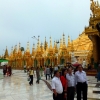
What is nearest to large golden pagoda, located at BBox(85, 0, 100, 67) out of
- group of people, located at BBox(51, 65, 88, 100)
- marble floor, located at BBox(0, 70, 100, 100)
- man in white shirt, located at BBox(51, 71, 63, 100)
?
marble floor, located at BBox(0, 70, 100, 100)

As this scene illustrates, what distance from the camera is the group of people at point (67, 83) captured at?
5410mm

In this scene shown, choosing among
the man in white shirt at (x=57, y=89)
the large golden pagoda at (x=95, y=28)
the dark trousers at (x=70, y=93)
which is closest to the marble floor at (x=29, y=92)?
the dark trousers at (x=70, y=93)

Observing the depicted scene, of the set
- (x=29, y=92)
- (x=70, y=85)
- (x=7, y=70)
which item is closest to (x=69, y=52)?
(x=7, y=70)

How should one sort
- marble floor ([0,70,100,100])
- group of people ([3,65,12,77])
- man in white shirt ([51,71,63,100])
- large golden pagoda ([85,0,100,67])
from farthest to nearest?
1. group of people ([3,65,12,77])
2. large golden pagoda ([85,0,100,67])
3. marble floor ([0,70,100,100])
4. man in white shirt ([51,71,63,100])

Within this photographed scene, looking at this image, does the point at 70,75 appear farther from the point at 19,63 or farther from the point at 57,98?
the point at 19,63

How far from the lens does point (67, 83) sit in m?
6.40

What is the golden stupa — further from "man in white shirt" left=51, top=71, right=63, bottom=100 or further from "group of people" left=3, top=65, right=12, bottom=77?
"man in white shirt" left=51, top=71, right=63, bottom=100

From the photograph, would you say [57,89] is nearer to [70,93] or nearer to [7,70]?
[70,93]

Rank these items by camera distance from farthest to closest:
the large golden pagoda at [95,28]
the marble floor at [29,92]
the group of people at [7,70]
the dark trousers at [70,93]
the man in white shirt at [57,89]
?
1. the group of people at [7,70]
2. the large golden pagoda at [95,28]
3. the marble floor at [29,92]
4. the dark trousers at [70,93]
5. the man in white shirt at [57,89]

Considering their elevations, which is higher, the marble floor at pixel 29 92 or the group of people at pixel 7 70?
the group of people at pixel 7 70

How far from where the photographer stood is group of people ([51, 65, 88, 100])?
5.41 m

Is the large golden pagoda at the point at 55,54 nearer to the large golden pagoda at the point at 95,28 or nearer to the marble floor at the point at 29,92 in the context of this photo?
the large golden pagoda at the point at 95,28

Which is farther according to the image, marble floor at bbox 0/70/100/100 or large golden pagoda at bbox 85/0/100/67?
large golden pagoda at bbox 85/0/100/67

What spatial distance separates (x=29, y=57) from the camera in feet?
120
